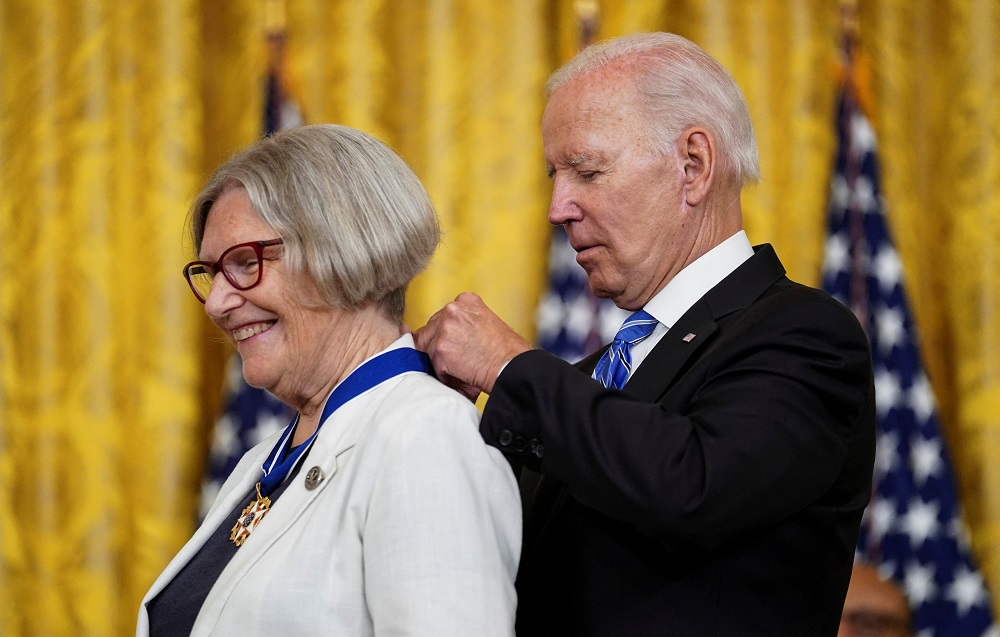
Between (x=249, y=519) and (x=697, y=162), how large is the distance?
977 millimetres

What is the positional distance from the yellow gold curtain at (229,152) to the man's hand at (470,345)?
6.49 feet

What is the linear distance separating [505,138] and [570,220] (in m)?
1.89

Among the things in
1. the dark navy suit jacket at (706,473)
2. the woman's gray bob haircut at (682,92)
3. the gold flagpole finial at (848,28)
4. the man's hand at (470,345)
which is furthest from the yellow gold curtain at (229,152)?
the dark navy suit jacket at (706,473)

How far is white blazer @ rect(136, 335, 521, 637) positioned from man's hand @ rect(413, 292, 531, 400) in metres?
0.13

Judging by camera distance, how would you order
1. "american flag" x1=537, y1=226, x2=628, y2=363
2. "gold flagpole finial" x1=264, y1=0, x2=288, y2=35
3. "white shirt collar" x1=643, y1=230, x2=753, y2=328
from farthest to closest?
"gold flagpole finial" x1=264, y1=0, x2=288, y2=35 < "american flag" x1=537, y1=226, x2=628, y2=363 < "white shirt collar" x1=643, y1=230, x2=753, y2=328

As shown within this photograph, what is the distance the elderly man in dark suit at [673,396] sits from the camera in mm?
1638

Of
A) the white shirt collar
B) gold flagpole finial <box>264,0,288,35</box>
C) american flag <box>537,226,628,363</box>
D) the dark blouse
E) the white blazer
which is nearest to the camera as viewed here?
the white blazer

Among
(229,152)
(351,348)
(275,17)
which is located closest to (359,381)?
(351,348)

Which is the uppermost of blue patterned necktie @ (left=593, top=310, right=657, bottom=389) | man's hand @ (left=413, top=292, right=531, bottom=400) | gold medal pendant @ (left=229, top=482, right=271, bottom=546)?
man's hand @ (left=413, top=292, right=531, bottom=400)

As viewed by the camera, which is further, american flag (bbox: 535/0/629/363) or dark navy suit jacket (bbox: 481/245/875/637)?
american flag (bbox: 535/0/629/363)

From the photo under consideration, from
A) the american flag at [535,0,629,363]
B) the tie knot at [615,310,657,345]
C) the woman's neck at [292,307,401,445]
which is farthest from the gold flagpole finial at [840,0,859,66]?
the woman's neck at [292,307,401,445]

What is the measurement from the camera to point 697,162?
212cm

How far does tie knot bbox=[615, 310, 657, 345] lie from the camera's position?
6.84 feet

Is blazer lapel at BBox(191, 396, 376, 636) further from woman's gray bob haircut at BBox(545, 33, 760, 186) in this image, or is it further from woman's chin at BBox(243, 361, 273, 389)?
woman's gray bob haircut at BBox(545, 33, 760, 186)
